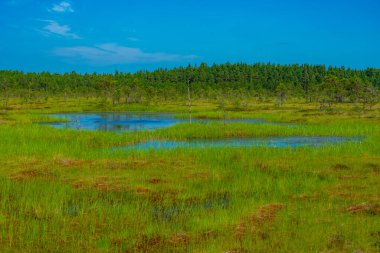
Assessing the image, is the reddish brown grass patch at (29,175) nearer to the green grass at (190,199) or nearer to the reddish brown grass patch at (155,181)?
the green grass at (190,199)

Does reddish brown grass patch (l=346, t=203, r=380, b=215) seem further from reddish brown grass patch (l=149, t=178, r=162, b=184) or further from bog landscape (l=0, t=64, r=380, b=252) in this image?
reddish brown grass patch (l=149, t=178, r=162, b=184)

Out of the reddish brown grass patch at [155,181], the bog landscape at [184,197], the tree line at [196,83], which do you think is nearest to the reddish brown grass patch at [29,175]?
the bog landscape at [184,197]

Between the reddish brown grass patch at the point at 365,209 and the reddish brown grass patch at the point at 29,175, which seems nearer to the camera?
the reddish brown grass patch at the point at 365,209

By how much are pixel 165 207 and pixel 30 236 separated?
501cm

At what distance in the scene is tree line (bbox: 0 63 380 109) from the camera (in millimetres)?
118812

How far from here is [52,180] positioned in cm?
1816

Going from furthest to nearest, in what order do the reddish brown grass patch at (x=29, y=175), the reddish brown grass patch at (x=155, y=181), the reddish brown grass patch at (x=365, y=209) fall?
the reddish brown grass patch at (x=29, y=175) < the reddish brown grass patch at (x=155, y=181) < the reddish brown grass patch at (x=365, y=209)

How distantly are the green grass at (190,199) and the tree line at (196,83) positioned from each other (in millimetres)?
87736

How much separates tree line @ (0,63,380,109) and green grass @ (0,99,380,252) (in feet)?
288

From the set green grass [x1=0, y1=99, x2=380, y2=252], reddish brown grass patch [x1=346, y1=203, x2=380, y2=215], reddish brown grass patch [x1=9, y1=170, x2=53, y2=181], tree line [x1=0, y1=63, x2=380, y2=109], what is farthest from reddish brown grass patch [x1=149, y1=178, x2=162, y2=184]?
tree line [x1=0, y1=63, x2=380, y2=109]

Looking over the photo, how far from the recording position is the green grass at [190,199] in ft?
34.5

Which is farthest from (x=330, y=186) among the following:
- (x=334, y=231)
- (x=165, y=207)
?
(x=165, y=207)

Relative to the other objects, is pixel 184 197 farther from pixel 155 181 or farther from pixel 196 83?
pixel 196 83

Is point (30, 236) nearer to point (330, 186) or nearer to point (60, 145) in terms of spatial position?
point (330, 186)
